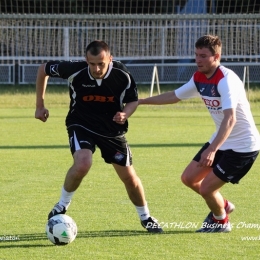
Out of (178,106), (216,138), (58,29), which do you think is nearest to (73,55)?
(58,29)

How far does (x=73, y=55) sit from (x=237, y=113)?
19257mm

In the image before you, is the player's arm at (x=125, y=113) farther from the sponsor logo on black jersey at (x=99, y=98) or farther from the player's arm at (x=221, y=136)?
the player's arm at (x=221, y=136)

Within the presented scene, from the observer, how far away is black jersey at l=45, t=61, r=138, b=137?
7.01 m

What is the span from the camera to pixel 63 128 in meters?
16.8

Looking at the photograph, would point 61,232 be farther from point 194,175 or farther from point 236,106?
point 236,106

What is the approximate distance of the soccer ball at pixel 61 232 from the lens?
6.26m

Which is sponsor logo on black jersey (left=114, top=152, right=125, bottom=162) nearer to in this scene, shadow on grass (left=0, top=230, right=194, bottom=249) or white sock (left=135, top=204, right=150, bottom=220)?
white sock (left=135, top=204, right=150, bottom=220)

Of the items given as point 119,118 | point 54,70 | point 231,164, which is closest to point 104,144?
point 119,118

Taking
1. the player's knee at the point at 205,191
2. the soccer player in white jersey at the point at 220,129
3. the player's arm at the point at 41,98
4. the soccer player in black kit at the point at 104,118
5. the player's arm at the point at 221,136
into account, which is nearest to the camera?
the player's arm at the point at 221,136

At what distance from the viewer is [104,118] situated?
23.2 feet

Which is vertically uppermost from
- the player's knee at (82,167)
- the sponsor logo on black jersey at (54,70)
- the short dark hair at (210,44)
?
the short dark hair at (210,44)

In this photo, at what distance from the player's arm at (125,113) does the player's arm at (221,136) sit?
0.96m

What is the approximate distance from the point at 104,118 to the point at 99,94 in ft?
0.79

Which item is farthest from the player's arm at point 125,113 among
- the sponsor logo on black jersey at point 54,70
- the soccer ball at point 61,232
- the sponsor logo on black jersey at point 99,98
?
the soccer ball at point 61,232
